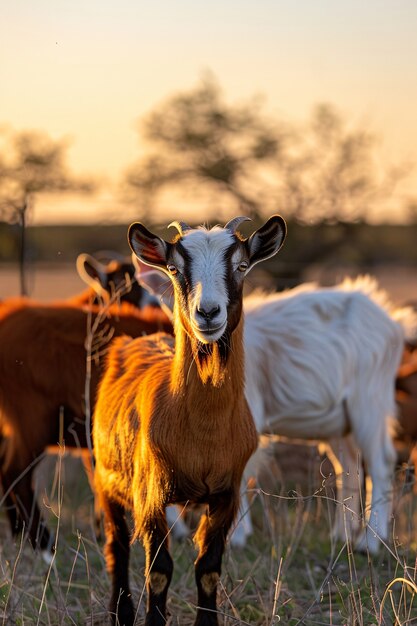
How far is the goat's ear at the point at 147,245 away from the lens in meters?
4.82

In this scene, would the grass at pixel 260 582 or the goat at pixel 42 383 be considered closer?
the grass at pixel 260 582

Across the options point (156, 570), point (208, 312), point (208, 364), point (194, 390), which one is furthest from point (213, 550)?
point (208, 312)

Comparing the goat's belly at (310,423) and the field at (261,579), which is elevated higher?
the goat's belly at (310,423)

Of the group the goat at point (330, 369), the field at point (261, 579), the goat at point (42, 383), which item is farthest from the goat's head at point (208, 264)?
the goat at point (330, 369)

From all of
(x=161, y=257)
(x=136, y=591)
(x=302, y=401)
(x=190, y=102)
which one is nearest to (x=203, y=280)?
(x=161, y=257)

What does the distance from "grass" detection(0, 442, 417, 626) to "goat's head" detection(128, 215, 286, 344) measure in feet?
2.69

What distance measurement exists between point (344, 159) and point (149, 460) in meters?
24.5

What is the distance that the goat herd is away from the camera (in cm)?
470

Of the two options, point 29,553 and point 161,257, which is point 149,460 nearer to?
point 161,257

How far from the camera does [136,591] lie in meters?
5.80

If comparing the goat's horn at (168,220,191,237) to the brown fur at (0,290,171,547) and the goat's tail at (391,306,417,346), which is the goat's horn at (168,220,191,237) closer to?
the brown fur at (0,290,171,547)

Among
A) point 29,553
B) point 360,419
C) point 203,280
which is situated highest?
point 203,280

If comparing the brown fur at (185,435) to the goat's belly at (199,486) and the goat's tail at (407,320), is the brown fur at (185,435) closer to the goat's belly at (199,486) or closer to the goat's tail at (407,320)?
the goat's belly at (199,486)

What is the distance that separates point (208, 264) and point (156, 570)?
1.41 metres
